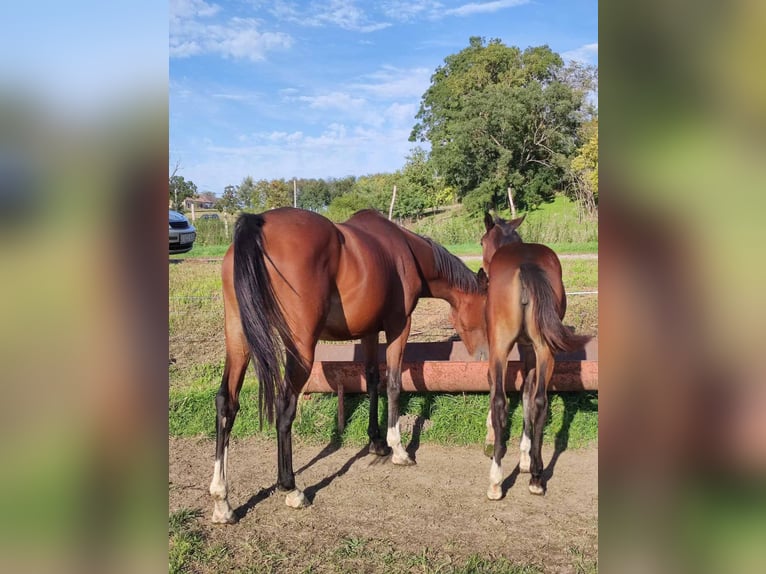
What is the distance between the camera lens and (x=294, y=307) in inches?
149

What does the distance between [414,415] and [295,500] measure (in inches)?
71.9

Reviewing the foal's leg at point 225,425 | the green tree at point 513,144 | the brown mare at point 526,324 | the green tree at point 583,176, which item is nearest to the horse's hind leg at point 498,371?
the brown mare at point 526,324

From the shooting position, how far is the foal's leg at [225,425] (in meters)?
3.61

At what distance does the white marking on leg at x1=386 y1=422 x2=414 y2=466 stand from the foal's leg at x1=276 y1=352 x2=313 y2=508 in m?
1.02

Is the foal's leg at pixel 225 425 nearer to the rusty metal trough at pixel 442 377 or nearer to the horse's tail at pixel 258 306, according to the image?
the horse's tail at pixel 258 306

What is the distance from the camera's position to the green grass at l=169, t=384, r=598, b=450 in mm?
5141

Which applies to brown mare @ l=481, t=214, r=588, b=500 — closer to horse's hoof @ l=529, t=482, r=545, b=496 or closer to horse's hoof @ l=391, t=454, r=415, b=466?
horse's hoof @ l=529, t=482, r=545, b=496

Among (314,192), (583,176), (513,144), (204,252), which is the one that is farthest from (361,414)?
(314,192)

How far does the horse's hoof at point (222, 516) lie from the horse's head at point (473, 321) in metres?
2.75

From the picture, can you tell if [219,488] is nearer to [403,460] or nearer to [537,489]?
[403,460]

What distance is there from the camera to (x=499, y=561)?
10.2 ft

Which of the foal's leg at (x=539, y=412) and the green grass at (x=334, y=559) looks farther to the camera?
the foal's leg at (x=539, y=412)
